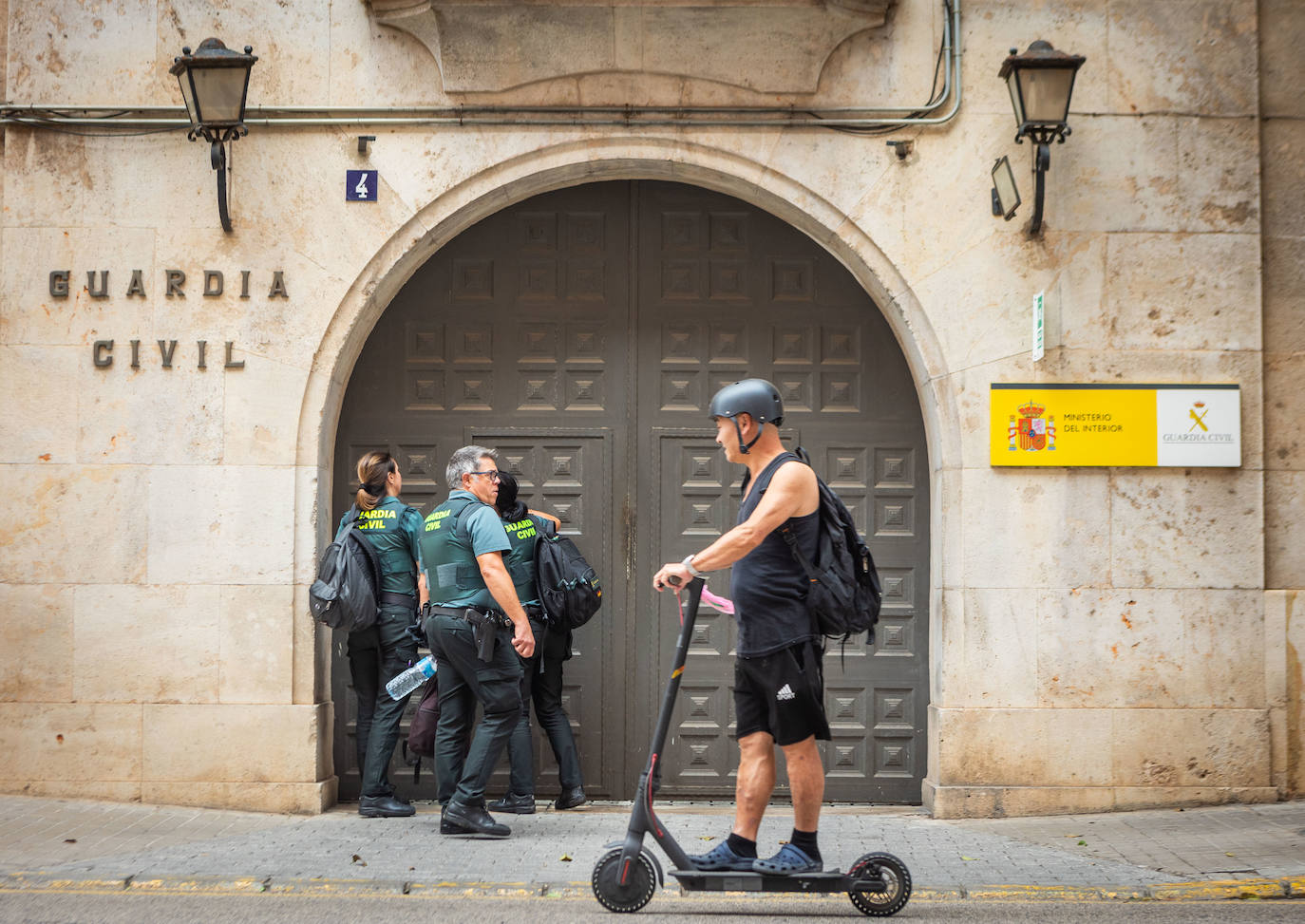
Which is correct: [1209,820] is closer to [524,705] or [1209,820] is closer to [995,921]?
[995,921]

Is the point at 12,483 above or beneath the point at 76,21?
beneath

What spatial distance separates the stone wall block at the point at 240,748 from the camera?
7793 millimetres

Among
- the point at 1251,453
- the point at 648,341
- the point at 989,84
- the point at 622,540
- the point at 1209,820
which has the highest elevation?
the point at 989,84

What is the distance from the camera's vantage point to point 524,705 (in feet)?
24.8

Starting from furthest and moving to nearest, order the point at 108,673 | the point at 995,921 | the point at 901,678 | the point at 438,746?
the point at 901,678
the point at 108,673
the point at 438,746
the point at 995,921

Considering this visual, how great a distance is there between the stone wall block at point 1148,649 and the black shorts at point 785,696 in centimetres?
295

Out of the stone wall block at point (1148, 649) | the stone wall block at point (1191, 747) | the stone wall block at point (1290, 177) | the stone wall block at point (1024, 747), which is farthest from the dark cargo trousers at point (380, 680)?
the stone wall block at point (1290, 177)

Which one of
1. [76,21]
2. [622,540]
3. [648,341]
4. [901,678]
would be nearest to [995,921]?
[901,678]

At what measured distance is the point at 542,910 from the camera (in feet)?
18.3

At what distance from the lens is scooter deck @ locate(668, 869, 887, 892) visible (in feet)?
16.9

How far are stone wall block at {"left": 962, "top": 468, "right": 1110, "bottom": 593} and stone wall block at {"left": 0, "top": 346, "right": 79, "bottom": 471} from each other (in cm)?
544

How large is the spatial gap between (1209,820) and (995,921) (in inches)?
103

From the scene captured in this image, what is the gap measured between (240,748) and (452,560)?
6.76 ft

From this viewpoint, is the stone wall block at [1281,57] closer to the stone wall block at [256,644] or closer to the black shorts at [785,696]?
the black shorts at [785,696]
